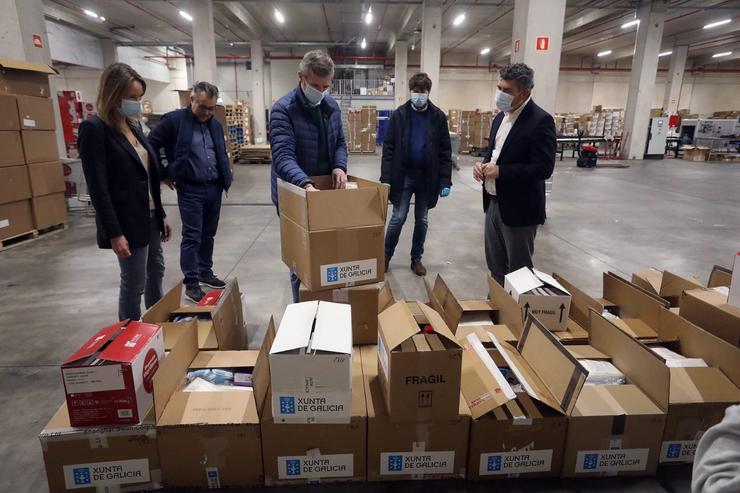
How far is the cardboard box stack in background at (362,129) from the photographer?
1581 centimetres

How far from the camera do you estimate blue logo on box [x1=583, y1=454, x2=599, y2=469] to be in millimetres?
1594

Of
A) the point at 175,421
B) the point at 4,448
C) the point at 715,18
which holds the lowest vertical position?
the point at 4,448

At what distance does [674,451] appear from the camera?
5.37 feet

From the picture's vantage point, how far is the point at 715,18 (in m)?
14.1

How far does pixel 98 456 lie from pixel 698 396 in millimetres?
2116

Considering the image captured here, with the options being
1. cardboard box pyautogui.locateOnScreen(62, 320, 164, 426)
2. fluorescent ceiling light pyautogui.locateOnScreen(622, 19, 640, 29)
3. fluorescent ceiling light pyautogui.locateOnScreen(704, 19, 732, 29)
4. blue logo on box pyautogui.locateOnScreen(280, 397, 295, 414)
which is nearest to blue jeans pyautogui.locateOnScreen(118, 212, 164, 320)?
cardboard box pyautogui.locateOnScreen(62, 320, 164, 426)

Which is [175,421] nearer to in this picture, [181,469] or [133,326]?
[181,469]

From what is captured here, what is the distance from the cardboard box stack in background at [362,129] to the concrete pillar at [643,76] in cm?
827

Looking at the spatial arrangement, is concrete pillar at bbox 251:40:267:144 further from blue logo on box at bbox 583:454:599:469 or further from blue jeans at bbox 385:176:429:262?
blue logo on box at bbox 583:454:599:469

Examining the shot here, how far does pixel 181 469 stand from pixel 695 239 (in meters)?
5.61

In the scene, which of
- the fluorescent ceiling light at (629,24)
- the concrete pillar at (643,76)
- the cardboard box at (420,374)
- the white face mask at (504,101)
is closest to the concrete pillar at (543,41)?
the white face mask at (504,101)

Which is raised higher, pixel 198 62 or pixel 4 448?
pixel 198 62

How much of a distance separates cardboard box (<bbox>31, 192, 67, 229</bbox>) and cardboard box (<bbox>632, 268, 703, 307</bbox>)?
5.75 metres

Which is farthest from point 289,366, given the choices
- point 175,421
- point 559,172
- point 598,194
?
point 559,172
